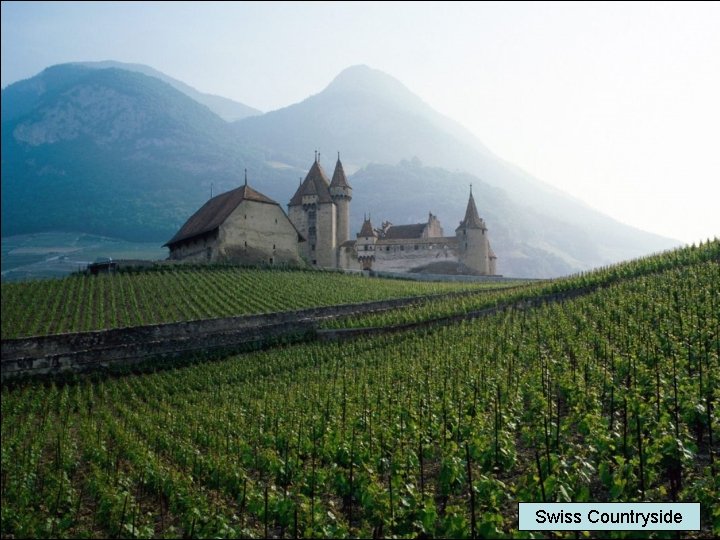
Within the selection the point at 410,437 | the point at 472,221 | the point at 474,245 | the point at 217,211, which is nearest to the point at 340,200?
the point at 472,221

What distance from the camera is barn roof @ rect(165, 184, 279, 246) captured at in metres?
53.2

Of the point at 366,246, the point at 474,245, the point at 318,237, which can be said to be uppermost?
the point at 318,237

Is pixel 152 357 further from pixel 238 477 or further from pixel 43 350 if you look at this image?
pixel 238 477

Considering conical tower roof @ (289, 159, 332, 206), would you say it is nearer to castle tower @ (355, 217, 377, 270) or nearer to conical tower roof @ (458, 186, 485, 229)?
castle tower @ (355, 217, 377, 270)

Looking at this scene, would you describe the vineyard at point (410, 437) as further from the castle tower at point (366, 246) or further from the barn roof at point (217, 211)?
the castle tower at point (366, 246)

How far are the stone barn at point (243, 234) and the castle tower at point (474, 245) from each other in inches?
919

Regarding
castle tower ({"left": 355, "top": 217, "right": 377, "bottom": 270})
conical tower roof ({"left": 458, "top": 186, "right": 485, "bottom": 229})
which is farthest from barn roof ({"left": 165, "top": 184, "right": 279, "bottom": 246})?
conical tower roof ({"left": 458, "top": 186, "right": 485, "bottom": 229})

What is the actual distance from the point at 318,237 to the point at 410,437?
55052 millimetres

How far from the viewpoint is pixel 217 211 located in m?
56.5

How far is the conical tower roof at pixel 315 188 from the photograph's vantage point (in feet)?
218

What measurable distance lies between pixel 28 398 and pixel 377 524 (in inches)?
790

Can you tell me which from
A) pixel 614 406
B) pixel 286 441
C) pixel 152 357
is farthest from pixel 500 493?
pixel 152 357

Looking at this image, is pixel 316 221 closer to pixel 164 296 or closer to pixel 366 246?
pixel 366 246

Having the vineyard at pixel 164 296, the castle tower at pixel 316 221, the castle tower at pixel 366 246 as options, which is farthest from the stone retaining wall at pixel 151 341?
the castle tower at pixel 366 246
